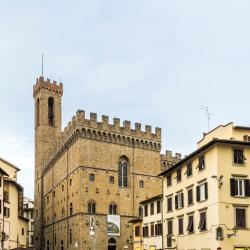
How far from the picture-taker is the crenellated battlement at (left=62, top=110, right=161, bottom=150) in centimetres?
7424

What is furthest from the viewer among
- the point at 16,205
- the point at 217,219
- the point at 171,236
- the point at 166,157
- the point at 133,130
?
the point at 166,157

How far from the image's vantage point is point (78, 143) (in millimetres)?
73875

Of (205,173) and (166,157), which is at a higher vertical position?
(166,157)

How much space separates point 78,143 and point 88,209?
9.10 metres

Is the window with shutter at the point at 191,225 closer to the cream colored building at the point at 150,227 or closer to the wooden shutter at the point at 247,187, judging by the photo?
the wooden shutter at the point at 247,187

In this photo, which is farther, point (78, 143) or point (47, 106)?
point (47, 106)

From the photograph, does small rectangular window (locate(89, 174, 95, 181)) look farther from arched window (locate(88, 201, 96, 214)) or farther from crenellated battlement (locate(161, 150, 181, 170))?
crenellated battlement (locate(161, 150, 181, 170))

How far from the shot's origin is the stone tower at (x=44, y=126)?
323 ft

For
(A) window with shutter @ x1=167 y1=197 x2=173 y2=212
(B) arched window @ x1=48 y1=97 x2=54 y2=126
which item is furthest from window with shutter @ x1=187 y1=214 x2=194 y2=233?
(B) arched window @ x1=48 y1=97 x2=54 y2=126

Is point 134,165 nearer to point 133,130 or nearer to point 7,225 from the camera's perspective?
point 133,130

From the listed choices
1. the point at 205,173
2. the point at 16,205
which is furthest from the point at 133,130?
the point at 205,173

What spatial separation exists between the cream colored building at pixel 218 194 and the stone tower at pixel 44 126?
2001 inches

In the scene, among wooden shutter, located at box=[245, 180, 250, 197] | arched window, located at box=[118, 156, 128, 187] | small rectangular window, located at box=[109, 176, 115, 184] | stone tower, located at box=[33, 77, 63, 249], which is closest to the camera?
wooden shutter, located at box=[245, 180, 250, 197]

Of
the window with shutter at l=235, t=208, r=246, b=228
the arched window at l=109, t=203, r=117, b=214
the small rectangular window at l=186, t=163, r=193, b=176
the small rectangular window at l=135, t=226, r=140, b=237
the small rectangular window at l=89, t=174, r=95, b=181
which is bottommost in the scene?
the small rectangular window at l=135, t=226, r=140, b=237
